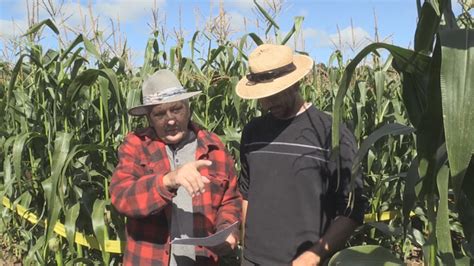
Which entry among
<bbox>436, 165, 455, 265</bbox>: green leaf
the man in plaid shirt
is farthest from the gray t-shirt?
<bbox>436, 165, 455, 265</bbox>: green leaf

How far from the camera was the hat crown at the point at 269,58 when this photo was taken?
1.92 metres

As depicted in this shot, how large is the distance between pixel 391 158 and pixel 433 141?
8.59 feet

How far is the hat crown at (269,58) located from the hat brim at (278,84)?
0.18 feet

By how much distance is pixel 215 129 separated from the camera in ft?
11.8

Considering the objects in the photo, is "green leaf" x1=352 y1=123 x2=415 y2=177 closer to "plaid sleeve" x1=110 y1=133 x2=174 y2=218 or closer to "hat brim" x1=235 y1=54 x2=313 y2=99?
"hat brim" x1=235 y1=54 x2=313 y2=99

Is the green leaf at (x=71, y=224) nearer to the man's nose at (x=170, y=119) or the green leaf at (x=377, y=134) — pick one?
the man's nose at (x=170, y=119)

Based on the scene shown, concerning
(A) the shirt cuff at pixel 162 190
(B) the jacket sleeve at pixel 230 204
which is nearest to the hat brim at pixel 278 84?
(B) the jacket sleeve at pixel 230 204

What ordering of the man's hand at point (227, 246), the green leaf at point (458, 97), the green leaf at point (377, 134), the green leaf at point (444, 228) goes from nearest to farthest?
the green leaf at point (458, 97) → the green leaf at point (444, 228) → the green leaf at point (377, 134) → the man's hand at point (227, 246)

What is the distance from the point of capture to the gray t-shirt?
78.7 inches

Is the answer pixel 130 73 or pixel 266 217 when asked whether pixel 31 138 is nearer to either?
pixel 130 73

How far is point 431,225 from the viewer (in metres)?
1.17

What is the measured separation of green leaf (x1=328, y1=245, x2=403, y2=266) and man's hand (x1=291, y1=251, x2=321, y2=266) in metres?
0.56

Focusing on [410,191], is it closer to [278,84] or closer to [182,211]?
[278,84]

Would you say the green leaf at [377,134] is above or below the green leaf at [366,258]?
above
